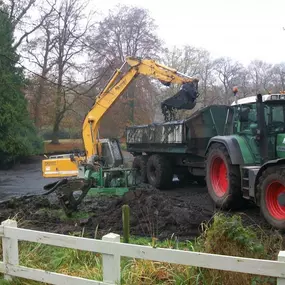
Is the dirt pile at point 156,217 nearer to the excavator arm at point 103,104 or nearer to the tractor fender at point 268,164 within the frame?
the tractor fender at point 268,164

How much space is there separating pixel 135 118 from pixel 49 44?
10284 mm

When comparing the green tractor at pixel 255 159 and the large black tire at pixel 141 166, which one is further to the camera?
the large black tire at pixel 141 166

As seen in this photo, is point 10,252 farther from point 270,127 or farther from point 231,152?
point 270,127

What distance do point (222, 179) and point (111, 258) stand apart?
6.21 m

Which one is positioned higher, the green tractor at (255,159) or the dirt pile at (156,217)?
the green tractor at (255,159)

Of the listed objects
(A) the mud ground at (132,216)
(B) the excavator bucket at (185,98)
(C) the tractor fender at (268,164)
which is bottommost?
(A) the mud ground at (132,216)

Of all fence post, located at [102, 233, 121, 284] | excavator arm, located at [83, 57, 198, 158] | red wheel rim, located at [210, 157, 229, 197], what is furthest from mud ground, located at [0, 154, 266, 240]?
excavator arm, located at [83, 57, 198, 158]

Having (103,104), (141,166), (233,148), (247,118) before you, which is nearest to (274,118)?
(247,118)

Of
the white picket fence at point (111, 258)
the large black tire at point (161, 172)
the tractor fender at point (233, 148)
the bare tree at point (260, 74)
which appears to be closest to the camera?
the white picket fence at point (111, 258)

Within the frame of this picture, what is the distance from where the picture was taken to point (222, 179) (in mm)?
10031

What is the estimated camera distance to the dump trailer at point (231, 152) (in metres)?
7.60

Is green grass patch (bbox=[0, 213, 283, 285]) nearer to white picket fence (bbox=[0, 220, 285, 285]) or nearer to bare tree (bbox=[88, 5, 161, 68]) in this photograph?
white picket fence (bbox=[0, 220, 285, 285])

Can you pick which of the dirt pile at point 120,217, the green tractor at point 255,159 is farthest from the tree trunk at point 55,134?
the green tractor at point 255,159

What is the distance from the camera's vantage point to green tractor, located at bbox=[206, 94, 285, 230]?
7527 millimetres
